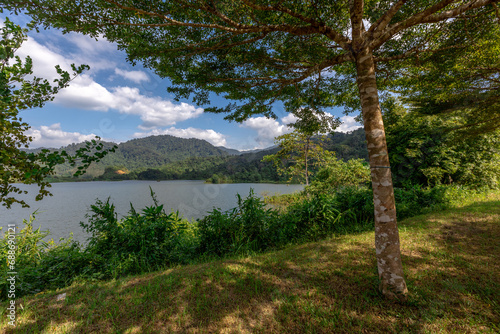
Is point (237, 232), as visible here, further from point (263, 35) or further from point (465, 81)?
point (465, 81)

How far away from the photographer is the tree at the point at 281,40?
2.32m

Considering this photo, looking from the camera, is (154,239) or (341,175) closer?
(154,239)

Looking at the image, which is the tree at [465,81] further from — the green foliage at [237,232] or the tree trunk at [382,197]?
the green foliage at [237,232]

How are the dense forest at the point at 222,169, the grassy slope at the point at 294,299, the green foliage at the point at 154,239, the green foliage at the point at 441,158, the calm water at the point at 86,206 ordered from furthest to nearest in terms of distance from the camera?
the dense forest at the point at 222,169 → the calm water at the point at 86,206 → the green foliage at the point at 441,158 → the green foliage at the point at 154,239 → the grassy slope at the point at 294,299

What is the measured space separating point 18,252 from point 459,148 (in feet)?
53.2

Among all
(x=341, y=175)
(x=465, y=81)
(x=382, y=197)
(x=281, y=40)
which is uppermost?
(x=281, y=40)

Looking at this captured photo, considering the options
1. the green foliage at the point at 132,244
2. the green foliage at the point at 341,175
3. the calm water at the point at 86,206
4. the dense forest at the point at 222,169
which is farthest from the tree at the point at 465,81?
the green foliage at the point at 132,244

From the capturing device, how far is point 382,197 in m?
2.31

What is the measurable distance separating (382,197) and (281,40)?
4.03 m

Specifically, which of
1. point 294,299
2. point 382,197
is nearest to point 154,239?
point 294,299

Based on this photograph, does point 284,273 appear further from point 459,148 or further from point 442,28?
point 459,148

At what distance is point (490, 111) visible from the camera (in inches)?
194

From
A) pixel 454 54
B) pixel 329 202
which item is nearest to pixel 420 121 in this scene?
pixel 454 54

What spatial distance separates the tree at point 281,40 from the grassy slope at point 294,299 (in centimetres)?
43
